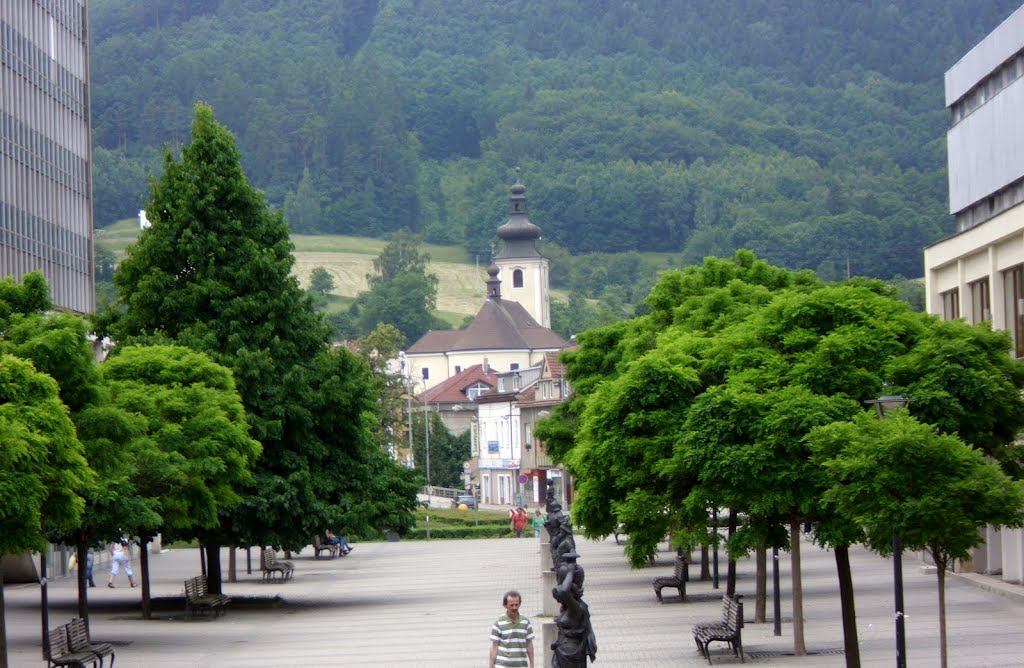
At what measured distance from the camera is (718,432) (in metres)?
26.0

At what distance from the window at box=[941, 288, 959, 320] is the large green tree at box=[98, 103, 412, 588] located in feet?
51.1

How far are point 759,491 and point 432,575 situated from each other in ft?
107

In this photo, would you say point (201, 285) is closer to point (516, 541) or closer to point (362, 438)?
point (362, 438)

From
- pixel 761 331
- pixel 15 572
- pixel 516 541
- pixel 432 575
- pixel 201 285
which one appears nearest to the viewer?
pixel 761 331

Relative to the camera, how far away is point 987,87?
48219mm

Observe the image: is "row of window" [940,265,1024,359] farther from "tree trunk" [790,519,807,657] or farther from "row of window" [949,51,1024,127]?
"tree trunk" [790,519,807,657]

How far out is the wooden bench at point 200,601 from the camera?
39562 millimetres

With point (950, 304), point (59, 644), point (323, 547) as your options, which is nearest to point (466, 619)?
point (59, 644)

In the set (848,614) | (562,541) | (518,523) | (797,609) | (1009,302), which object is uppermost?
(1009,302)

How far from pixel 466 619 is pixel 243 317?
32.0 feet

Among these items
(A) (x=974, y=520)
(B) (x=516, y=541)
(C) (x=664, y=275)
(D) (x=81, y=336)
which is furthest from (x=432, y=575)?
(A) (x=974, y=520)

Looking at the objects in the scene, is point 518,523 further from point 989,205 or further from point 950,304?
point 989,205

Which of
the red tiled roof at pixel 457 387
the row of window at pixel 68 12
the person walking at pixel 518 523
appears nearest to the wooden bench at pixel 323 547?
the person walking at pixel 518 523

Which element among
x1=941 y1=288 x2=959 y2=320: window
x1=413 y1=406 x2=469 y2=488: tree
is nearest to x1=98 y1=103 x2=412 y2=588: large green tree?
x1=941 y1=288 x2=959 y2=320: window
